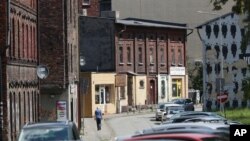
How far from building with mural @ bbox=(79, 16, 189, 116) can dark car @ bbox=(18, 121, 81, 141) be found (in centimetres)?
5033

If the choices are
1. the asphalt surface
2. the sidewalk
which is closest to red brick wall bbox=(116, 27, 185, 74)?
the asphalt surface

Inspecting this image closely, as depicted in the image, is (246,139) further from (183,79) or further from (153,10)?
(153,10)

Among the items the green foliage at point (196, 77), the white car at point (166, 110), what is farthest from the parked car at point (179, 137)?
the green foliage at point (196, 77)

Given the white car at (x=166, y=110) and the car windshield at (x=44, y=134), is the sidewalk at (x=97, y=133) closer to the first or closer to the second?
the white car at (x=166, y=110)

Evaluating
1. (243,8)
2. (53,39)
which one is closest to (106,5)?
(53,39)

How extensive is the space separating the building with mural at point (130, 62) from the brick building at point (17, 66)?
28.8 m

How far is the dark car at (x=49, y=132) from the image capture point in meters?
24.7

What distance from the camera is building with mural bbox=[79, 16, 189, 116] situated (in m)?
81.6

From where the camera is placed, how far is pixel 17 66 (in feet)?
137

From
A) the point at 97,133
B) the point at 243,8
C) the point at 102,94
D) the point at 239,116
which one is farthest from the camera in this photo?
the point at 102,94

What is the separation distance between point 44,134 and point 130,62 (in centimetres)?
6377

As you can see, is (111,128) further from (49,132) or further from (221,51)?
(49,132)

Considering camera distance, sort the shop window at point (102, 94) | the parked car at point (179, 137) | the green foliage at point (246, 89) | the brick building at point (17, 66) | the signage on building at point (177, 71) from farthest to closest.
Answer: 1. the signage on building at point (177, 71)
2. the shop window at point (102, 94)
3. the brick building at point (17, 66)
4. the green foliage at point (246, 89)
5. the parked car at point (179, 137)

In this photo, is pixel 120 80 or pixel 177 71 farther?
pixel 177 71
